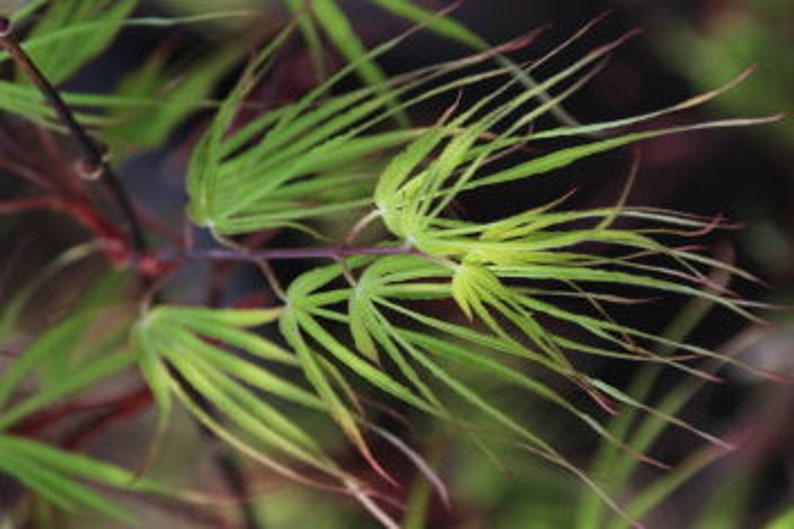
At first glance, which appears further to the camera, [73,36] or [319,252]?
[73,36]

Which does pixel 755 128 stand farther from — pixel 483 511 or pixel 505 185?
pixel 483 511

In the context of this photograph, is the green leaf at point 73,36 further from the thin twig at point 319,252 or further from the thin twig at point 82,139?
the thin twig at point 319,252

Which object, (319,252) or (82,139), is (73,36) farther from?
(319,252)

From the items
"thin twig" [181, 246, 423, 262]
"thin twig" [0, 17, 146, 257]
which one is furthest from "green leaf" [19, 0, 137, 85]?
"thin twig" [181, 246, 423, 262]

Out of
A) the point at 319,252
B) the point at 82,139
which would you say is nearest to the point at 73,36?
the point at 82,139

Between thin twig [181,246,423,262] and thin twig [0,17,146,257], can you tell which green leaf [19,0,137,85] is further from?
thin twig [181,246,423,262]

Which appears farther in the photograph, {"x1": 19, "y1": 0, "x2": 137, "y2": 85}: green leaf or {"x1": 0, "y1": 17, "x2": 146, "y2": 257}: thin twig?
{"x1": 19, "y1": 0, "x2": 137, "y2": 85}: green leaf

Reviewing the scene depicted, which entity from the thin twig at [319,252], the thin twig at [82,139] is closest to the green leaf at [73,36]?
the thin twig at [82,139]

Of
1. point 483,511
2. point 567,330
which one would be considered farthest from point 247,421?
point 567,330
